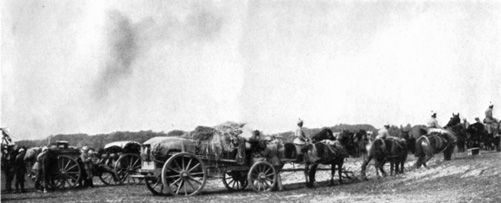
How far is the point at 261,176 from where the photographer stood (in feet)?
54.4

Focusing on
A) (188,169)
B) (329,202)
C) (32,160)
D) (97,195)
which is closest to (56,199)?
(97,195)

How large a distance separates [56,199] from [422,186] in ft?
32.8

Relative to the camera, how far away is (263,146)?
664 inches

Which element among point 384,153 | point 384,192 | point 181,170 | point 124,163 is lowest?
point 384,192

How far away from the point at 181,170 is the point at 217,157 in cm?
116

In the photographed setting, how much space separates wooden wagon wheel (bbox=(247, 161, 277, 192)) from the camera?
53.9 feet

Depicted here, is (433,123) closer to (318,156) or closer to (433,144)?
(433,144)

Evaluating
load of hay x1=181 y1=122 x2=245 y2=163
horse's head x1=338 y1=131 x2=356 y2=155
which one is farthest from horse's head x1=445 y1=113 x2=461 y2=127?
load of hay x1=181 y1=122 x2=245 y2=163

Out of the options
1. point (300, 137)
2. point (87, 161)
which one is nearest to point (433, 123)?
point (300, 137)

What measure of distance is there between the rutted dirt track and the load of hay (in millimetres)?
1128

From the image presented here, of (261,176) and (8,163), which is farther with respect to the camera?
(8,163)

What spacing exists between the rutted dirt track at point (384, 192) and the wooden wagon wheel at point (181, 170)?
1.60ft

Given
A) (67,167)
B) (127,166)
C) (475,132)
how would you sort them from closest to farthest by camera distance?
(67,167) → (127,166) → (475,132)

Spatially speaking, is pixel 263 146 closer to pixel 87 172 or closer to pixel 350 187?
pixel 350 187
